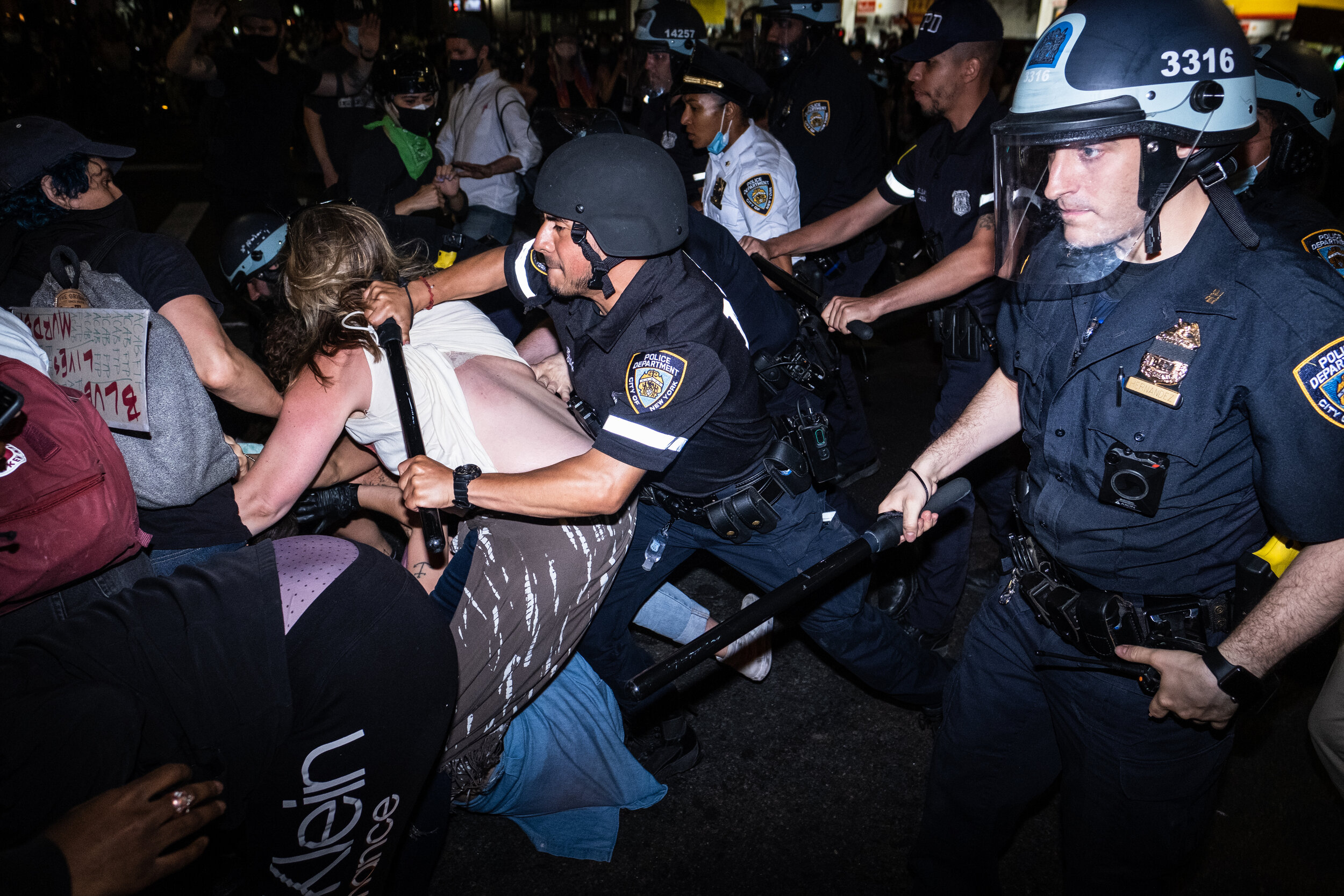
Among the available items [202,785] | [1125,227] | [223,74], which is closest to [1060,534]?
[1125,227]

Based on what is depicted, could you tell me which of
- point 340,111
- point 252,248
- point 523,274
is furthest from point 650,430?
point 340,111

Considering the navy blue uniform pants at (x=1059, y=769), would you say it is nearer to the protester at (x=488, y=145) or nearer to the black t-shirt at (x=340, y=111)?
the protester at (x=488, y=145)

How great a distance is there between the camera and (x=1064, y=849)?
1960 mm

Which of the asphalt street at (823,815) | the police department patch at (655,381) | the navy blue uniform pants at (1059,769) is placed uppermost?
the police department patch at (655,381)

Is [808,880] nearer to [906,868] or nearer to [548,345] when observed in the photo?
[906,868]

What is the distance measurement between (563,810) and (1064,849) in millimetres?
1483

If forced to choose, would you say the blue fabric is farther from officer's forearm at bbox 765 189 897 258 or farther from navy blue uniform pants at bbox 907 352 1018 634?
officer's forearm at bbox 765 189 897 258

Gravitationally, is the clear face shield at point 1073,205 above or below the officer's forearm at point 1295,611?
above

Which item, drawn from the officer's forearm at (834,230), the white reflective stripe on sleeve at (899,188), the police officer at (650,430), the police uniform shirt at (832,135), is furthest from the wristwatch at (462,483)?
the police uniform shirt at (832,135)

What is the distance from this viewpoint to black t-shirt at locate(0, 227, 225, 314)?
2.44 metres

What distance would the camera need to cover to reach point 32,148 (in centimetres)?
248

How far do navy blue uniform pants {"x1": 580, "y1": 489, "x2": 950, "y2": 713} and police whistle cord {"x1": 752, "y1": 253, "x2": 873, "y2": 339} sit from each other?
1.05 metres

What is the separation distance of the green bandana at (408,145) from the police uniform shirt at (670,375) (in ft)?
10.1

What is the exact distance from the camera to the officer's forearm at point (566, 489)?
2.15 meters
